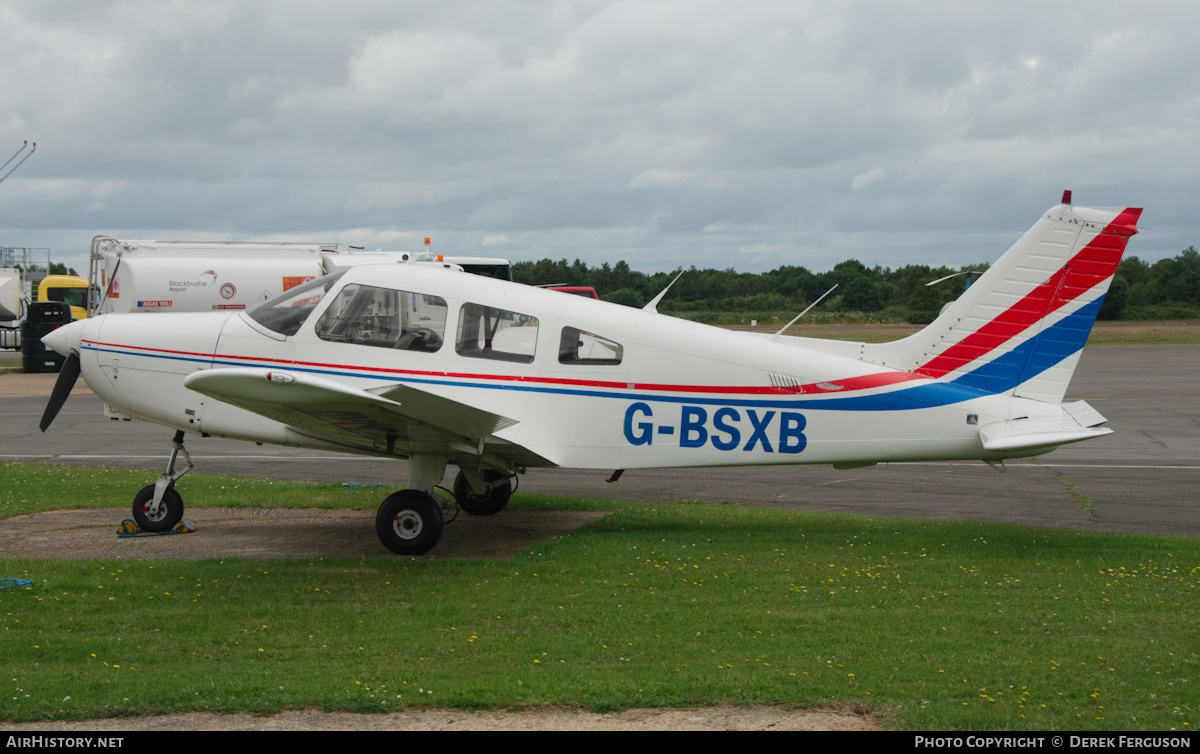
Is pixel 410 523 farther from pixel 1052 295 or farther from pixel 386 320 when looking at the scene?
pixel 1052 295

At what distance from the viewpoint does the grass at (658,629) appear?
5.06 metres

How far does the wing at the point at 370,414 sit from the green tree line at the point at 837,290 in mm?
34472

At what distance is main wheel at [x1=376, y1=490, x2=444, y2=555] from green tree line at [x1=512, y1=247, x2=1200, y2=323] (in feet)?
114

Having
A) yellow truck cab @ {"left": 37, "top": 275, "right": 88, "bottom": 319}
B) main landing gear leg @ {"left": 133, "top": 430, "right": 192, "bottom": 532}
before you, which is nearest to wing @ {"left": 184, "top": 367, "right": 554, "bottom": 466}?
main landing gear leg @ {"left": 133, "top": 430, "right": 192, "bottom": 532}

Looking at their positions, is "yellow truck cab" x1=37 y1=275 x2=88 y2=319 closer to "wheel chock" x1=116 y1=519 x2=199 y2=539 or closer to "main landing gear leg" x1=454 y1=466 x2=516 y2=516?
"wheel chock" x1=116 y1=519 x2=199 y2=539

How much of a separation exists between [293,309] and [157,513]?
267 centimetres

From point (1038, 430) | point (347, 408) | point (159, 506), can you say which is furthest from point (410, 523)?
point (1038, 430)

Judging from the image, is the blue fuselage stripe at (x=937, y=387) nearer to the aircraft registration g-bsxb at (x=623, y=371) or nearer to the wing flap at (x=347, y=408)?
the aircraft registration g-bsxb at (x=623, y=371)

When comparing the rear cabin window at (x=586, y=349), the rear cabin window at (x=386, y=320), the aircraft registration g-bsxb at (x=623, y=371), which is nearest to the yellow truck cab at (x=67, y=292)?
the aircraft registration g-bsxb at (x=623, y=371)

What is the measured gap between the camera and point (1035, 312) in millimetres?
8898

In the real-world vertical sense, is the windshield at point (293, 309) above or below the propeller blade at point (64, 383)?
above

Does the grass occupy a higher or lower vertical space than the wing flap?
lower

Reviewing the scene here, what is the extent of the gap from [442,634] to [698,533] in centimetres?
402

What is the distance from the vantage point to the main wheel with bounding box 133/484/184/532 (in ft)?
31.4
